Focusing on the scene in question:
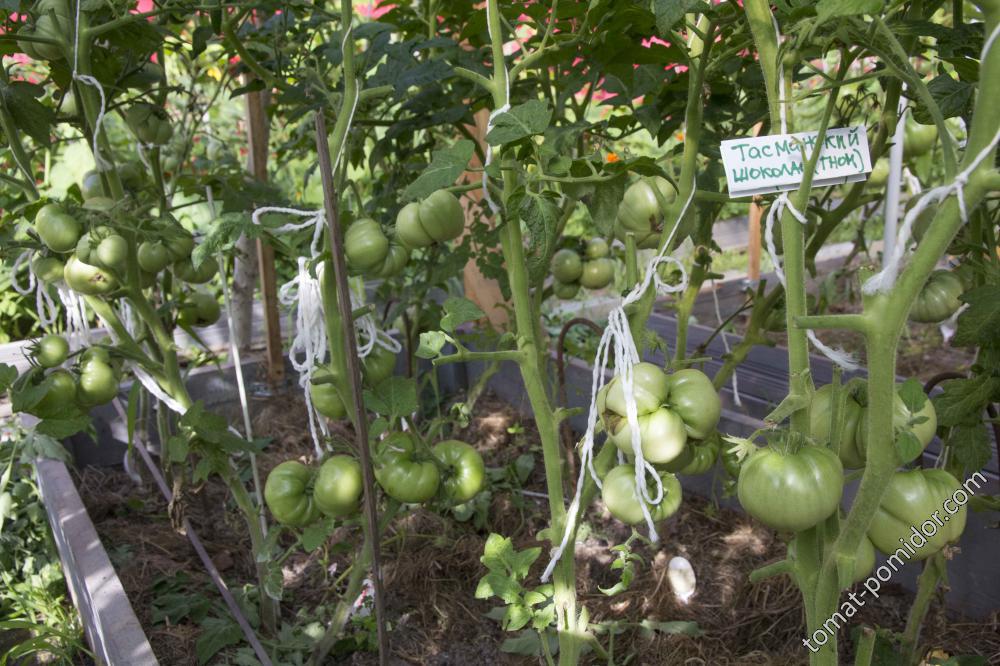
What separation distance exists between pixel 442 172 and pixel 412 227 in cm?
18

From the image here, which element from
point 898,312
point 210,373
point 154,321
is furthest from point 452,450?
point 210,373

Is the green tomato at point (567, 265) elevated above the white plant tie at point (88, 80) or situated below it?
below

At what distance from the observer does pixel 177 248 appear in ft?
4.72

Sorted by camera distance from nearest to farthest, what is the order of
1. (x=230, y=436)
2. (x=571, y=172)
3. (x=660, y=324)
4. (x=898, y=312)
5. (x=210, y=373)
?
(x=898, y=312)
(x=571, y=172)
(x=230, y=436)
(x=210, y=373)
(x=660, y=324)

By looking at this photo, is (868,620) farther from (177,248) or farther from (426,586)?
(177,248)

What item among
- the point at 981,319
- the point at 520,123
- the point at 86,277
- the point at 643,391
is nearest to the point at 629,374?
the point at 643,391

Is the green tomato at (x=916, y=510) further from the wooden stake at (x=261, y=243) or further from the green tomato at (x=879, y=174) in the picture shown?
the wooden stake at (x=261, y=243)

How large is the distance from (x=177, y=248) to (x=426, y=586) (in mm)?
945

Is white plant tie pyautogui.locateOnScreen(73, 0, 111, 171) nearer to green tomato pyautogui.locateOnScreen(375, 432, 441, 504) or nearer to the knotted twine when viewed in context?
green tomato pyautogui.locateOnScreen(375, 432, 441, 504)

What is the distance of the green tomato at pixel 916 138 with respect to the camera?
5.12 ft

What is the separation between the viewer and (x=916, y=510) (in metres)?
0.74

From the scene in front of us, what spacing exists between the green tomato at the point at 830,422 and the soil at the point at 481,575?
A: 50 cm

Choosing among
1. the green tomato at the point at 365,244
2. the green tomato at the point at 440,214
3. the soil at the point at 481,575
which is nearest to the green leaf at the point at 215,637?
the soil at the point at 481,575

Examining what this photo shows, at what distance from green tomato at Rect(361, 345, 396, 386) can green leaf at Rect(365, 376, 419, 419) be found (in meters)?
0.06
